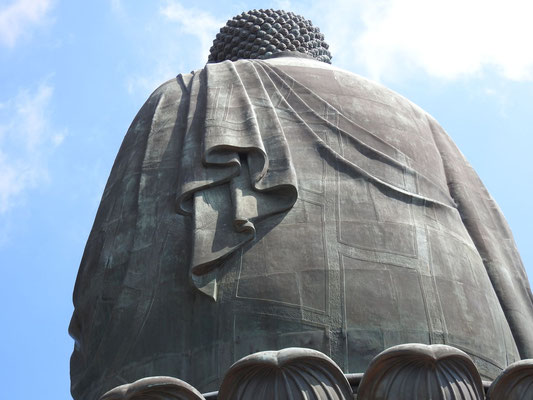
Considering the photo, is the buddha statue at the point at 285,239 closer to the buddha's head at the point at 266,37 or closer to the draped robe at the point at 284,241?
the draped robe at the point at 284,241

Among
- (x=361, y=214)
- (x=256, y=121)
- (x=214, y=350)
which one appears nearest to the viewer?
(x=214, y=350)

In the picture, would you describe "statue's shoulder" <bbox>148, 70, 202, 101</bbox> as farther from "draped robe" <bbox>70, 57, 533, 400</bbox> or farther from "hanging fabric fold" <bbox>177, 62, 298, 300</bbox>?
"hanging fabric fold" <bbox>177, 62, 298, 300</bbox>

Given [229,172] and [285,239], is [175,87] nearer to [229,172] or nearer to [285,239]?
[229,172]

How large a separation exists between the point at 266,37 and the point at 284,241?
4015 mm

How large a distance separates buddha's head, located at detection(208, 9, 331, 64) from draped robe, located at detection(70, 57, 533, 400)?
4.07ft

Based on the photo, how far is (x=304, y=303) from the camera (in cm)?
934

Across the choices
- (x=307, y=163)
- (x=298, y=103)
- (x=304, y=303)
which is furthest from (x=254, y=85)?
(x=304, y=303)

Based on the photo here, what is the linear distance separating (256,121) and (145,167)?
1.13 metres

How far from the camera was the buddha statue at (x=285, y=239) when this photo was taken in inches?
370

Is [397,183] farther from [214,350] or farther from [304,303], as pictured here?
[214,350]

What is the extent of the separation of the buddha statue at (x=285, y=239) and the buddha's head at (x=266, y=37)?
1098 mm

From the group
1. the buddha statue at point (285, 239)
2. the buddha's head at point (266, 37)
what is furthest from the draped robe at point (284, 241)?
the buddha's head at point (266, 37)

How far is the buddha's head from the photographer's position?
13.2m

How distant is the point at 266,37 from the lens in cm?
1319
